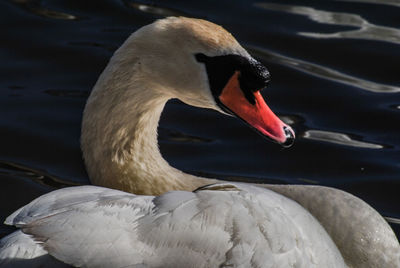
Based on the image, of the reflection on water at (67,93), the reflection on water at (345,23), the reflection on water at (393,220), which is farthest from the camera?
the reflection on water at (345,23)

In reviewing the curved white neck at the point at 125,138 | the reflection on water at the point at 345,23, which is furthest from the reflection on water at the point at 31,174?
the reflection on water at the point at 345,23

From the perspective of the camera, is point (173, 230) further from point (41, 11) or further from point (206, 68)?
point (41, 11)

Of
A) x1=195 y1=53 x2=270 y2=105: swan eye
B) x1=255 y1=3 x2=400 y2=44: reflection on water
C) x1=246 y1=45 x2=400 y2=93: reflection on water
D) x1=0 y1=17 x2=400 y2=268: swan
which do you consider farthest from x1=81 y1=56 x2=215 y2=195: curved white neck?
x1=255 y1=3 x2=400 y2=44: reflection on water

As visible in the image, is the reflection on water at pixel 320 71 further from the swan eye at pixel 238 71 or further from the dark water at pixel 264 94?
the swan eye at pixel 238 71

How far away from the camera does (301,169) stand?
18.8ft

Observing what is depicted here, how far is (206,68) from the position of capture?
4457 millimetres

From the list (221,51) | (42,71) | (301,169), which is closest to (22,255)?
(221,51)

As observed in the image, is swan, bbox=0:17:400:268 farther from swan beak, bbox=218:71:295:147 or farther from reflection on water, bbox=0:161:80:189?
reflection on water, bbox=0:161:80:189

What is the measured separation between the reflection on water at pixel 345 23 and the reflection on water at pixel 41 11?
1.39 meters

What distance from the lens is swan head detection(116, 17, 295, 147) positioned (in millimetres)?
4387

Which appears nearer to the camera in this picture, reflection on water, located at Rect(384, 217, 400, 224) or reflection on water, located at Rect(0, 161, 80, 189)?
reflection on water, located at Rect(384, 217, 400, 224)

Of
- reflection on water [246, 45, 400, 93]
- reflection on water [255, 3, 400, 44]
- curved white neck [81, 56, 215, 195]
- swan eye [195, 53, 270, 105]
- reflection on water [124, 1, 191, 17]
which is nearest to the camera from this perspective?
swan eye [195, 53, 270, 105]

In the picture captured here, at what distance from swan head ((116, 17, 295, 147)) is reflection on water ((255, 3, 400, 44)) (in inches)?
108

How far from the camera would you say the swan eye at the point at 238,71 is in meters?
4.38
